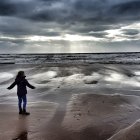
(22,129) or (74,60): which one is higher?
(22,129)

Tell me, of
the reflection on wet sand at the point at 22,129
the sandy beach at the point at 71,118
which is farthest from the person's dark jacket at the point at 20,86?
the reflection on wet sand at the point at 22,129

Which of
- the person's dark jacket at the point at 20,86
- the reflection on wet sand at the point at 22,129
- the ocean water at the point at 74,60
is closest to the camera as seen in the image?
the reflection on wet sand at the point at 22,129

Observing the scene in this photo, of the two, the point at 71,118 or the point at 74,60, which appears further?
the point at 74,60

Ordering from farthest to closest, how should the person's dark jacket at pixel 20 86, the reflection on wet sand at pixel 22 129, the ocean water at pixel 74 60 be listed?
the ocean water at pixel 74 60
the person's dark jacket at pixel 20 86
the reflection on wet sand at pixel 22 129

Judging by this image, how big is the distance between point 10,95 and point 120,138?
10894 mm

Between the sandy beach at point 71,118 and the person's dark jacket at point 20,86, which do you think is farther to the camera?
the person's dark jacket at point 20,86

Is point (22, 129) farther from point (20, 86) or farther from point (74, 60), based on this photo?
point (74, 60)

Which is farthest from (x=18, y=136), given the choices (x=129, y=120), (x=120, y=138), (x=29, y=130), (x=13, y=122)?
(x=129, y=120)

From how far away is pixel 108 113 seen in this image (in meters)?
12.2

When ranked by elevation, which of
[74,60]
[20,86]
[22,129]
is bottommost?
[74,60]

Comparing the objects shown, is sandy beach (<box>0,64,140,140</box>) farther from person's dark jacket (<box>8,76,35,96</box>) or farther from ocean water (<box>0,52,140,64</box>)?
ocean water (<box>0,52,140,64</box>)

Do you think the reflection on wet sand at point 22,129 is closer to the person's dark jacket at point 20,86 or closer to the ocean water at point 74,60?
the person's dark jacket at point 20,86

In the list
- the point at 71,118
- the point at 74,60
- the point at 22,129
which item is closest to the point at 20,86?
the point at 71,118

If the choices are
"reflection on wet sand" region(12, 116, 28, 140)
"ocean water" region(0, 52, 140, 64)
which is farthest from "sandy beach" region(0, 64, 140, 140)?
"ocean water" region(0, 52, 140, 64)
